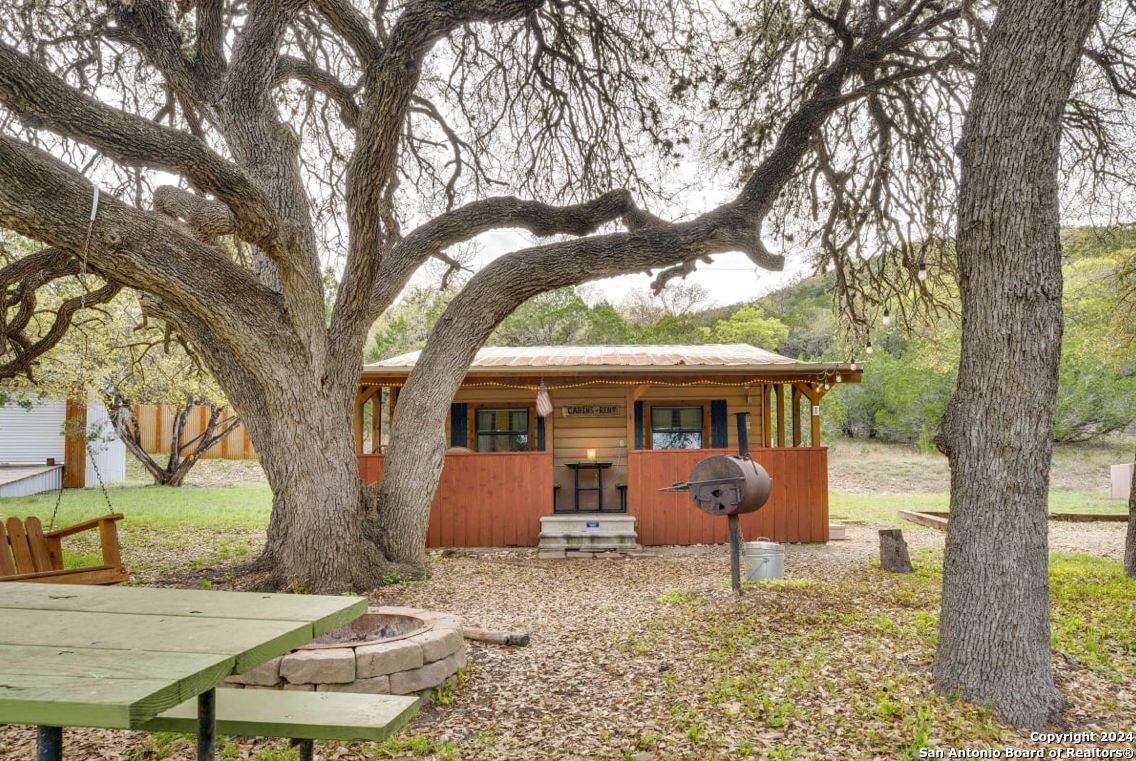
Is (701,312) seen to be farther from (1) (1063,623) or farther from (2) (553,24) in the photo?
(1) (1063,623)

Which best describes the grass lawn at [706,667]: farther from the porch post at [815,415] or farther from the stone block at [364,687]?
the porch post at [815,415]

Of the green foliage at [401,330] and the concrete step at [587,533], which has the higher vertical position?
the green foliage at [401,330]

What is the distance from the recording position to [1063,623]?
203 inches

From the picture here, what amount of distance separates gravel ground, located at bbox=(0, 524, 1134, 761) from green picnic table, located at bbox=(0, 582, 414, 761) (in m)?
1.05

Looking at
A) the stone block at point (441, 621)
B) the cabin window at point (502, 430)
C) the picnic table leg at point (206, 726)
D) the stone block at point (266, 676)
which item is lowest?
the stone block at point (266, 676)

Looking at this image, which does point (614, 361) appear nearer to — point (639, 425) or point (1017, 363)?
point (639, 425)

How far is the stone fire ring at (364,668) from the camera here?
12.4 feet

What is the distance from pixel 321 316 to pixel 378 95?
2.03m

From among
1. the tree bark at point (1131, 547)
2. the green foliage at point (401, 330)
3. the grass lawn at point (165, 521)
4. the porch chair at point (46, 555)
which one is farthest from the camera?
the green foliage at point (401, 330)

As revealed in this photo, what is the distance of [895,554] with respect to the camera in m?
7.81

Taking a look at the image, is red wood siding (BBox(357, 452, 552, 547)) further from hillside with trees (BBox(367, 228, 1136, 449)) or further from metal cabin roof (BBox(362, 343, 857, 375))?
hillside with trees (BBox(367, 228, 1136, 449))

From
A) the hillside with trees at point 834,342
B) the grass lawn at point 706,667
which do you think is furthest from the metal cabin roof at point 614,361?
the hillside with trees at point 834,342

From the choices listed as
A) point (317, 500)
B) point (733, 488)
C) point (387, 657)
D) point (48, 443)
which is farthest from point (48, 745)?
point (48, 443)

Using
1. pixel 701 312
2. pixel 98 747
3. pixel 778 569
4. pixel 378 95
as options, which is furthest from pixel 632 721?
pixel 701 312
